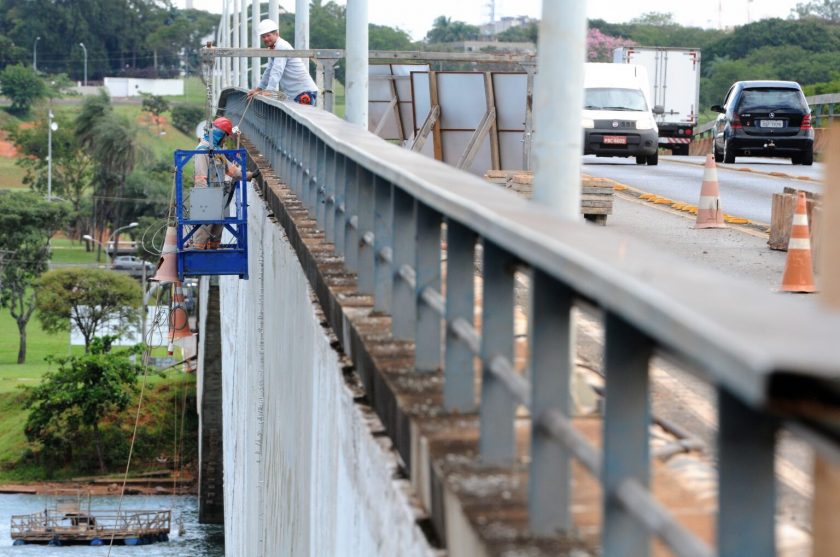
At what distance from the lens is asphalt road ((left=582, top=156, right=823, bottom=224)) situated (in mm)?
21750

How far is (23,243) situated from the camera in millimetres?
93000

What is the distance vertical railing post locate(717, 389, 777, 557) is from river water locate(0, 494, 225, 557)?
5163cm

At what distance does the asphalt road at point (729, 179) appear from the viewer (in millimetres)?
21750

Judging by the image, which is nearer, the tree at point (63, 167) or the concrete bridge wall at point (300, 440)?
the concrete bridge wall at point (300, 440)

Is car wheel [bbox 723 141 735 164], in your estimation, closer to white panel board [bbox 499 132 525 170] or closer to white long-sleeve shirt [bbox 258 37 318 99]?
white panel board [bbox 499 132 525 170]

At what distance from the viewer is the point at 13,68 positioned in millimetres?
167250

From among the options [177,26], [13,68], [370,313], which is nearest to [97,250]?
[13,68]

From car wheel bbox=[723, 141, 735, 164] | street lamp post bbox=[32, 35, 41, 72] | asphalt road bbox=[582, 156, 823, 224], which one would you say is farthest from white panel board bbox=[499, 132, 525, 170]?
street lamp post bbox=[32, 35, 41, 72]

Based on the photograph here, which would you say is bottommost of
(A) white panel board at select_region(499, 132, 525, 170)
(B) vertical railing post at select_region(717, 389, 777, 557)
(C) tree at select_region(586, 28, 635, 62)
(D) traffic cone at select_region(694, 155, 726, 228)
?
(D) traffic cone at select_region(694, 155, 726, 228)

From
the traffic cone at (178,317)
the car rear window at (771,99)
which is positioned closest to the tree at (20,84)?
the car rear window at (771,99)

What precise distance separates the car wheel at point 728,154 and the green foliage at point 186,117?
423 feet

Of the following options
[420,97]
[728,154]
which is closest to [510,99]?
[420,97]

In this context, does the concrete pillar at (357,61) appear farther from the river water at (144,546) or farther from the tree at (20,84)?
the tree at (20,84)

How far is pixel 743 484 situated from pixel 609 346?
635mm
